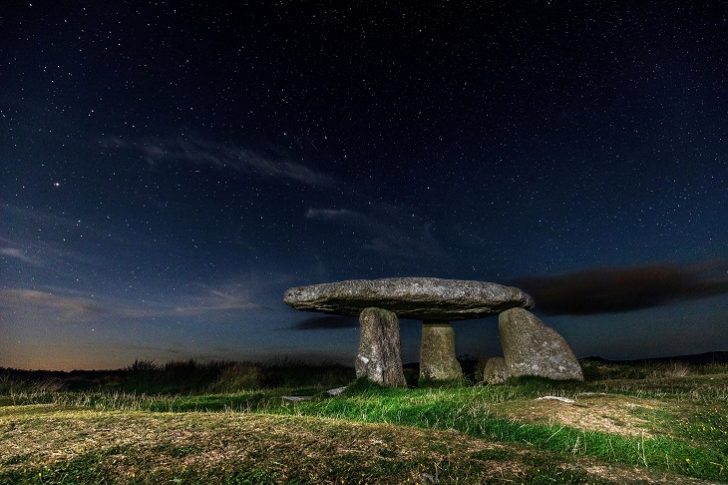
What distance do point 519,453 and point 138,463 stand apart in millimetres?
3028

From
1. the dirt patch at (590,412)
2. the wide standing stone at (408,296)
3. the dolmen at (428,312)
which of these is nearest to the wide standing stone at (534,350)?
the dolmen at (428,312)

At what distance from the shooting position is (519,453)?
173 inches

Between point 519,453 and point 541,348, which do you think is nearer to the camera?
point 519,453

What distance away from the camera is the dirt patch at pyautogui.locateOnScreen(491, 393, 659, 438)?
6086 mm

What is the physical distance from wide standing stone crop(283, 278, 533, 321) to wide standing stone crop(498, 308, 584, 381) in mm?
593

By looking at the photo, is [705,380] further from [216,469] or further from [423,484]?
[216,469]

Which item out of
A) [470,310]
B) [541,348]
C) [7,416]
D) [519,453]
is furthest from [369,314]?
[519,453]

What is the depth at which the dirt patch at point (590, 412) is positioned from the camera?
20.0 ft

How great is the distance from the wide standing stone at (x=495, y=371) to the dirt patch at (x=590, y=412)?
295 inches

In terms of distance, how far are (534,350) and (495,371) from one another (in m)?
1.57

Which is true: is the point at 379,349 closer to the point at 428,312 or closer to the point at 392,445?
the point at 428,312

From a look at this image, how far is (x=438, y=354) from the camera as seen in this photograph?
17.2m

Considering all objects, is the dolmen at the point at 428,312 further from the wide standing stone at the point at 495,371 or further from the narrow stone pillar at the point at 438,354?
the narrow stone pillar at the point at 438,354

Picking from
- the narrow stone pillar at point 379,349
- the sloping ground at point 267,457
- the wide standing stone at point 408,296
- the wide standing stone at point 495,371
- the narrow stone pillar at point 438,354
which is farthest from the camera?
the narrow stone pillar at point 438,354
